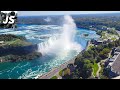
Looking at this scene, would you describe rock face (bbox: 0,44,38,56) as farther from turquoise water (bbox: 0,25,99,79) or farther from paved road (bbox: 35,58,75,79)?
paved road (bbox: 35,58,75,79)

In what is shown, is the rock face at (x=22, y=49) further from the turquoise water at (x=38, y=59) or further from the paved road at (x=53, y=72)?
the paved road at (x=53, y=72)

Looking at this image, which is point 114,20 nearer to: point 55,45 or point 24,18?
point 55,45

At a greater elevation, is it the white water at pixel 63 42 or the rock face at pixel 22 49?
the white water at pixel 63 42

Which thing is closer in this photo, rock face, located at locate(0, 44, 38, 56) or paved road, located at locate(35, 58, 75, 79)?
paved road, located at locate(35, 58, 75, 79)

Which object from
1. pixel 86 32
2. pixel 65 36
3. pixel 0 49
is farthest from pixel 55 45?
pixel 0 49

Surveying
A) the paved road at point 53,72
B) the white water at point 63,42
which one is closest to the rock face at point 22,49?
the white water at point 63,42

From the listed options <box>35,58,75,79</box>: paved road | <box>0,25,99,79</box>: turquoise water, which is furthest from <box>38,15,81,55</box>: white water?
<box>35,58,75,79</box>: paved road

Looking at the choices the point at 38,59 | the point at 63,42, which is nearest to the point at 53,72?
the point at 38,59
